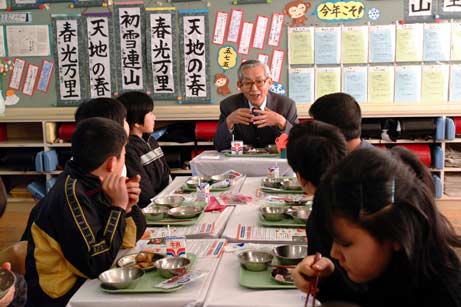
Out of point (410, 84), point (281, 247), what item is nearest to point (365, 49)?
point (410, 84)

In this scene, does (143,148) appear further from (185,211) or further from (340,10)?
(340,10)

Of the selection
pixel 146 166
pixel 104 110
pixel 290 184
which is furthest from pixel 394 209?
pixel 146 166

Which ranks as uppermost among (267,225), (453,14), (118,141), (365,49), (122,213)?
(453,14)

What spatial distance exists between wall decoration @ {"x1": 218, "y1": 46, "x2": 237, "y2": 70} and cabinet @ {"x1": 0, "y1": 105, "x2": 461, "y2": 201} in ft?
1.52

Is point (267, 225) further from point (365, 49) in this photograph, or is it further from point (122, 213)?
A: point (365, 49)

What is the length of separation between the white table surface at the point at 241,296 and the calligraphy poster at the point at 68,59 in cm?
449

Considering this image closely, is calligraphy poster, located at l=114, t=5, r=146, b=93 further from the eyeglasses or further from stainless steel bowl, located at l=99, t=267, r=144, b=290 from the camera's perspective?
stainless steel bowl, located at l=99, t=267, r=144, b=290

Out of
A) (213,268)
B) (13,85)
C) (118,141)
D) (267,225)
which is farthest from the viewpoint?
(13,85)

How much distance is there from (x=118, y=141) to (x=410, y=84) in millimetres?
4164

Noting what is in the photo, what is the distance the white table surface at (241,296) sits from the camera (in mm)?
1463

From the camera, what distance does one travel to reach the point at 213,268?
1748 millimetres

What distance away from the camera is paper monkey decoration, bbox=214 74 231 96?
17.9ft

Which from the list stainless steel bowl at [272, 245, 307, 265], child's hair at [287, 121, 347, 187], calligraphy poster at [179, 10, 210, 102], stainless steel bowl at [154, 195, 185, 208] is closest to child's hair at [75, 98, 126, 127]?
stainless steel bowl at [154, 195, 185, 208]

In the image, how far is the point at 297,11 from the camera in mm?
5266
